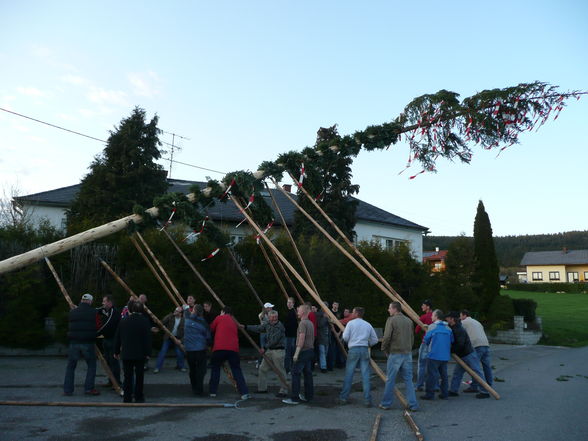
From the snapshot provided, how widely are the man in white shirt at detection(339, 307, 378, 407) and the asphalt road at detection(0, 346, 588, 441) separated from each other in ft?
0.94

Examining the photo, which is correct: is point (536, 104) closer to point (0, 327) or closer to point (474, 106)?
point (474, 106)

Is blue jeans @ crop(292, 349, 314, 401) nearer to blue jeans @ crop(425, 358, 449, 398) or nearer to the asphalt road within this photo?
the asphalt road

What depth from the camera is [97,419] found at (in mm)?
7137

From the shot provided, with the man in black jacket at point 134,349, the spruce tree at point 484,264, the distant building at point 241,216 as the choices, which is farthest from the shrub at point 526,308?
the man in black jacket at point 134,349

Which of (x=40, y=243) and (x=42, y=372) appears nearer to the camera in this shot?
(x=42, y=372)

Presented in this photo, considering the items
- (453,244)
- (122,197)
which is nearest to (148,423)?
(122,197)

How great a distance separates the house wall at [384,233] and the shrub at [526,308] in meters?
6.94

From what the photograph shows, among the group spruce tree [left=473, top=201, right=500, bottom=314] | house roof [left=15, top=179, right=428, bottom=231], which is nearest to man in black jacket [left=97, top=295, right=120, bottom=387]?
house roof [left=15, top=179, right=428, bottom=231]

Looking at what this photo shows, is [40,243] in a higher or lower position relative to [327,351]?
higher

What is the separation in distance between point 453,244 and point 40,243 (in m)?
19.8

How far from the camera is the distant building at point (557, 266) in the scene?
82.3 m

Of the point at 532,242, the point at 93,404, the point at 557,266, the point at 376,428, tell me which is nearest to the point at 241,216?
the point at 93,404

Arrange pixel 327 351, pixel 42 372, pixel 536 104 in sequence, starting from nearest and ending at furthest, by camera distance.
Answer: pixel 536 104, pixel 42 372, pixel 327 351

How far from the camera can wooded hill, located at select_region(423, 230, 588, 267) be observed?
113m
